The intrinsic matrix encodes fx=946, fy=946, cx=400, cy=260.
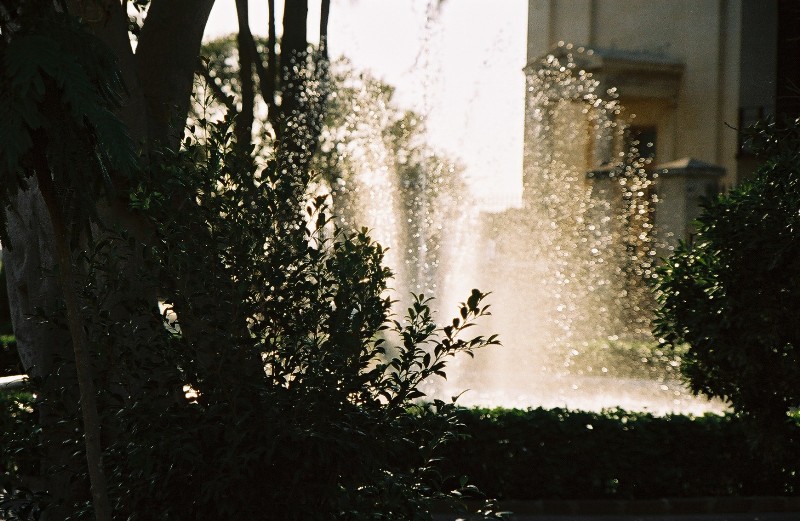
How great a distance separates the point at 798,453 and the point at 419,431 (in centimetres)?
483

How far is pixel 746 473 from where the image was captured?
790 centimetres

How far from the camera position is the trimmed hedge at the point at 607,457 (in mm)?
7668

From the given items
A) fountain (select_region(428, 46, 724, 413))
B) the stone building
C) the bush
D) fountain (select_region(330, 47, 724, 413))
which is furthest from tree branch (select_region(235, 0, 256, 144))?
the bush

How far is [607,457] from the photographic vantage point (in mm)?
7707

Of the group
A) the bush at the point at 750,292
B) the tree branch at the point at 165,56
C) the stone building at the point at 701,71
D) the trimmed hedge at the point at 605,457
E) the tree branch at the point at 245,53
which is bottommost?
the trimmed hedge at the point at 605,457

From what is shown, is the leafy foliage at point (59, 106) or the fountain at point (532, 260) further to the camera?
the fountain at point (532, 260)

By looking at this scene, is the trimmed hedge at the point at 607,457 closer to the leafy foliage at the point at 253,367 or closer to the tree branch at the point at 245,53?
the leafy foliage at the point at 253,367

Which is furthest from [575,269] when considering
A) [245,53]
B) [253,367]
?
[253,367]

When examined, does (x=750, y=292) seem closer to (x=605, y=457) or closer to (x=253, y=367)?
(x=605, y=457)

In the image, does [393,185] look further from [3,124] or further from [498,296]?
[3,124]

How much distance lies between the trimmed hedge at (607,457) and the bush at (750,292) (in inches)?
17.6

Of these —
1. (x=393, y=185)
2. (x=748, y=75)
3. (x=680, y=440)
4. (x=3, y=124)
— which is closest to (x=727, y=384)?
(x=680, y=440)

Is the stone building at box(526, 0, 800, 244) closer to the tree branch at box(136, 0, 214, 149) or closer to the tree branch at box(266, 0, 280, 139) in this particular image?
the tree branch at box(266, 0, 280, 139)

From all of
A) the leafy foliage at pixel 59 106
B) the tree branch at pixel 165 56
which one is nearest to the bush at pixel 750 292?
the tree branch at pixel 165 56
